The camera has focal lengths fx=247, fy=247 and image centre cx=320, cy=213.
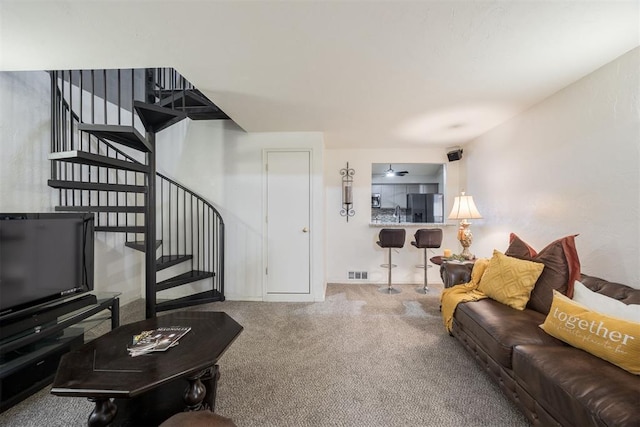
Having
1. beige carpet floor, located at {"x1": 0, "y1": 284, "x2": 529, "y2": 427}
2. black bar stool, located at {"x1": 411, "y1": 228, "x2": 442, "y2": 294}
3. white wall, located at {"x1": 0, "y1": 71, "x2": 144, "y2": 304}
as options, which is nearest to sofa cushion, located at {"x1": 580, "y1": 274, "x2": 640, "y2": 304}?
beige carpet floor, located at {"x1": 0, "y1": 284, "x2": 529, "y2": 427}

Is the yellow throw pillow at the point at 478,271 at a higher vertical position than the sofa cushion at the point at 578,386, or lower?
higher

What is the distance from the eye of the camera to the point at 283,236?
11.6 feet

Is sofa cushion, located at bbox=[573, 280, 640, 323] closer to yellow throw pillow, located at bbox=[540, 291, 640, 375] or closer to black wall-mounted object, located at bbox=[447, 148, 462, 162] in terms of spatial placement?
yellow throw pillow, located at bbox=[540, 291, 640, 375]

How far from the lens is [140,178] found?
3.67 meters

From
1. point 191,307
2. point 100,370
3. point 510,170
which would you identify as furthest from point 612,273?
point 191,307

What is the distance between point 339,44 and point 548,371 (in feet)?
7.18

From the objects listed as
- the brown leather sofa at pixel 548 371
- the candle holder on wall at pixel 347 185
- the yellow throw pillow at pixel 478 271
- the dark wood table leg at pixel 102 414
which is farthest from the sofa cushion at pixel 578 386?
the candle holder on wall at pixel 347 185

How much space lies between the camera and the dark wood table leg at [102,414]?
1098 mm

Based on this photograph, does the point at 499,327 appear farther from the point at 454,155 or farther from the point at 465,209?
the point at 454,155

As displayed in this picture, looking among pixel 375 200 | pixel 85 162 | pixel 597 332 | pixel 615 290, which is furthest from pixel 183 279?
pixel 375 200

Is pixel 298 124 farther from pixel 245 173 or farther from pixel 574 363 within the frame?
pixel 574 363

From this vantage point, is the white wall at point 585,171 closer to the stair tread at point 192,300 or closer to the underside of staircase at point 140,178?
the underside of staircase at point 140,178

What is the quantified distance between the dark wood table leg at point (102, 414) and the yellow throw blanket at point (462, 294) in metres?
2.46

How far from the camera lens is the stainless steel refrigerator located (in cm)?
507
